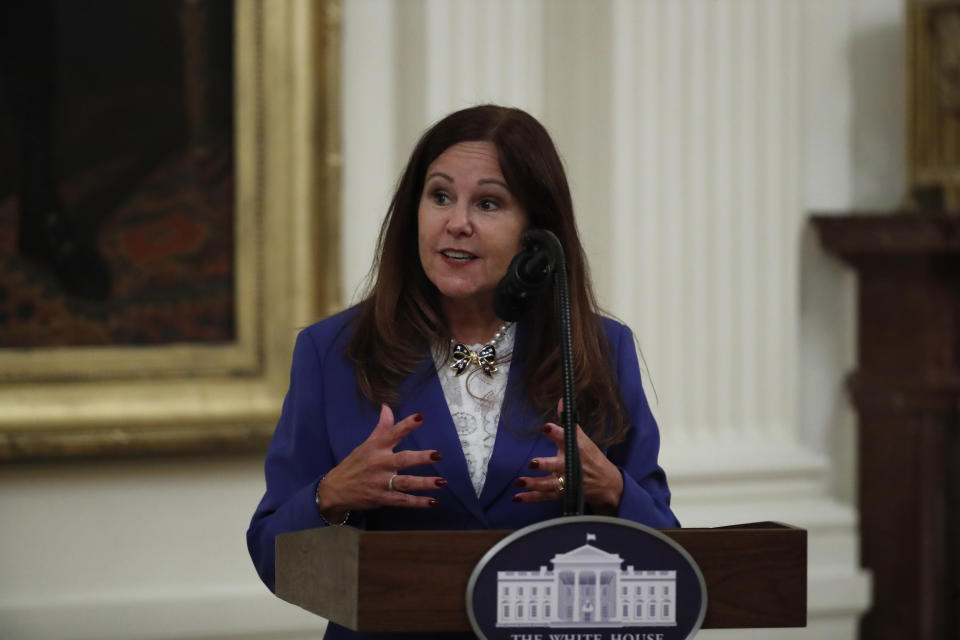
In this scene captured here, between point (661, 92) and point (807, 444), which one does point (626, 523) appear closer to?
point (661, 92)

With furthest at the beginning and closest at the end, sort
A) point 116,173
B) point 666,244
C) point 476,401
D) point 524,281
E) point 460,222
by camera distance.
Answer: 1. point 666,244
2. point 116,173
3. point 476,401
4. point 460,222
5. point 524,281

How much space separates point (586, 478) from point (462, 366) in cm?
47

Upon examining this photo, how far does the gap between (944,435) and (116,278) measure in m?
2.90

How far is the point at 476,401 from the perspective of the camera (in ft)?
7.16

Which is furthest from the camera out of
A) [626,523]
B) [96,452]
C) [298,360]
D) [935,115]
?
[935,115]

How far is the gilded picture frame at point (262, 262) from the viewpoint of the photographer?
4.02m

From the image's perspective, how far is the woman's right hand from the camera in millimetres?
1729

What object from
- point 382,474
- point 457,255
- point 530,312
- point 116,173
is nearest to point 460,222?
point 457,255

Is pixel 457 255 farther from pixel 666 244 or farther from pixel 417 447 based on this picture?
pixel 666 244

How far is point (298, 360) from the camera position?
2.16 metres

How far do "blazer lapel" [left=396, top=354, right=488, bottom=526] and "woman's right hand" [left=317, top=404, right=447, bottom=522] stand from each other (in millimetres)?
201

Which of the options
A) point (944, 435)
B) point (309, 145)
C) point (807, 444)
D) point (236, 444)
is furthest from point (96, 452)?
point (944, 435)

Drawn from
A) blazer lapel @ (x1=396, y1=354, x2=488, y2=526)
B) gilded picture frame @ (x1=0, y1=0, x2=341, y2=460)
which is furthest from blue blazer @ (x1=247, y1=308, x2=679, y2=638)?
gilded picture frame @ (x1=0, y1=0, x2=341, y2=460)

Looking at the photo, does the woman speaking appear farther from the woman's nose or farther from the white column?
the white column
